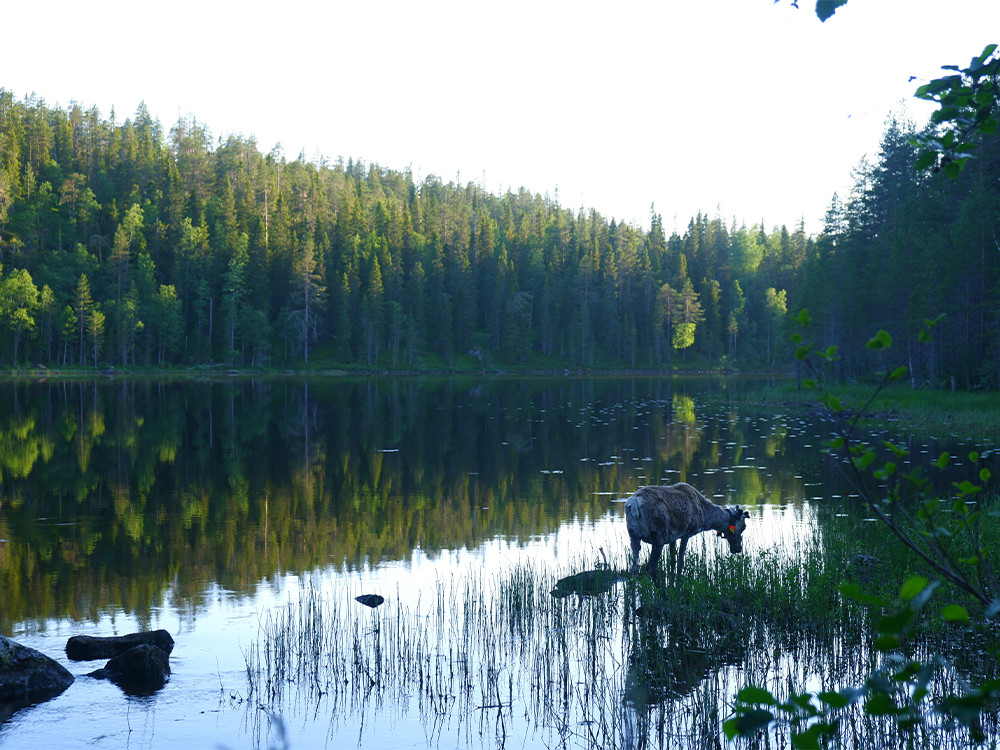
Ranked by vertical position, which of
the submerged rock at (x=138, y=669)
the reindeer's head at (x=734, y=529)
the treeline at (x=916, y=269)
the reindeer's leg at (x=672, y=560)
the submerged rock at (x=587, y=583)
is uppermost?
the treeline at (x=916, y=269)

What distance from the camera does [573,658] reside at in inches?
410

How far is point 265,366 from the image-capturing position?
10512 centimetres

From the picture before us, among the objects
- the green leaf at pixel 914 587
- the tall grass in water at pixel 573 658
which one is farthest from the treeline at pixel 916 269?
the green leaf at pixel 914 587

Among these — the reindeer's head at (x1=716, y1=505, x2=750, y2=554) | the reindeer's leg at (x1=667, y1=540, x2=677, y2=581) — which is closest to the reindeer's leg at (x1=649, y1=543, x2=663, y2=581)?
the reindeer's leg at (x1=667, y1=540, x2=677, y2=581)

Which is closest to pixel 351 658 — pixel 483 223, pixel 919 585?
pixel 919 585

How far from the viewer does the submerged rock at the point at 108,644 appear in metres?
10.6

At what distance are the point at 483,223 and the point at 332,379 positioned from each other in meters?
53.1

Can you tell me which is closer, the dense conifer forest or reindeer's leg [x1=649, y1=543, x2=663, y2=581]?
reindeer's leg [x1=649, y1=543, x2=663, y2=581]

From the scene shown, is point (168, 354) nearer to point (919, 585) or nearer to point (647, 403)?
point (647, 403)

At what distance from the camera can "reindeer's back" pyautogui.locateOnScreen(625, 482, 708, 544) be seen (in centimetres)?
1267

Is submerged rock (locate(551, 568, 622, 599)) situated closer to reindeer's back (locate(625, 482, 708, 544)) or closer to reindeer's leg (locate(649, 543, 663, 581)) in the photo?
reindeer's leg (locate(649, 543, 663, 581))

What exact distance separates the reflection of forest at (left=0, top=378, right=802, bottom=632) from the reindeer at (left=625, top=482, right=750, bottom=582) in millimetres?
5306

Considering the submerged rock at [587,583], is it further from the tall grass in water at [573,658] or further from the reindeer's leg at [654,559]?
the reindeer's leg at [654,559]

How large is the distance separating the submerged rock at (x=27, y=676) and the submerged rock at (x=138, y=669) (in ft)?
1.49
